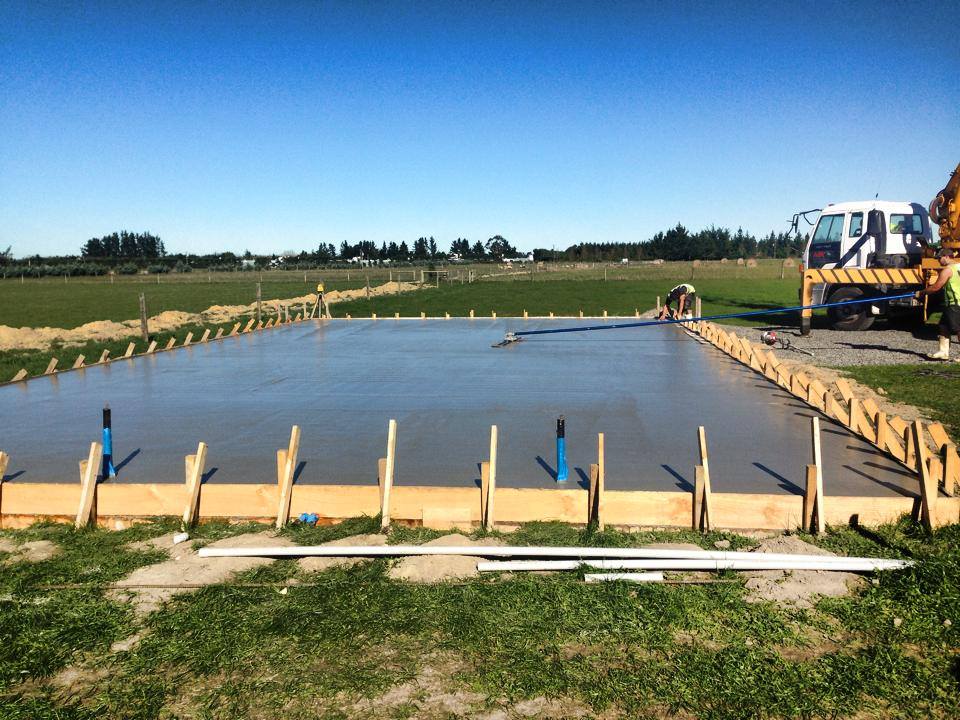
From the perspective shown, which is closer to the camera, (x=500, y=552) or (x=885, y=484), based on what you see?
(x=500, y=552)

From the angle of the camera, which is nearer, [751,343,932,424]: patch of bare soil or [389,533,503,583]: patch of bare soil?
[389,533,503,583]: patch of bare soil

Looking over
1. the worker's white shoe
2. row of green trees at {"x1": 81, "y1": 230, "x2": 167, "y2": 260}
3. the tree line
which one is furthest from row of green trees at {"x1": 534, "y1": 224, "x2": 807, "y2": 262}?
the worker's white shoe

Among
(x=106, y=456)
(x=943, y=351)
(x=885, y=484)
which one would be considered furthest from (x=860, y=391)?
(x=106, y=456)

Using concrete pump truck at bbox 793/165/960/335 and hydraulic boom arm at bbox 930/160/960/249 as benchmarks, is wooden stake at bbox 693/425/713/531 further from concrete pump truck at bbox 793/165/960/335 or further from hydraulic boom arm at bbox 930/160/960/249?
hydraulic boom arm at bbox 930/160/960/249

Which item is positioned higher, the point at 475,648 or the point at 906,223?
the point at 906,223

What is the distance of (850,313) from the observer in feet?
66.8

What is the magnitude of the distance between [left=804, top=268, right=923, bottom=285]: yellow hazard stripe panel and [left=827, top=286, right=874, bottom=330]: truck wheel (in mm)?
1231

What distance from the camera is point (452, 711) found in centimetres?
394

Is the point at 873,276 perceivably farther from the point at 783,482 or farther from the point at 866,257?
the point at 783,482

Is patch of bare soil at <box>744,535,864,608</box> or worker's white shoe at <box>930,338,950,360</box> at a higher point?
worker's white shoe at <box>930,338,950,360</box>

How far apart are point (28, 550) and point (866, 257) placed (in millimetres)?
19265

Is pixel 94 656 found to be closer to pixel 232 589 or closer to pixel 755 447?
pixel 232 589

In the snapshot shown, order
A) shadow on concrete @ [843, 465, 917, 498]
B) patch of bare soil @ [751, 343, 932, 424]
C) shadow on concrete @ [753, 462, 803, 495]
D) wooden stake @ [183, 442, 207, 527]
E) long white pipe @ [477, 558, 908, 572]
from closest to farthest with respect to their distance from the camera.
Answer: long white pipe @ [477, 558, 908, 572]
wooden stake @ [183, 442, 207, 527]
shadow on concrete @ [843, 465, 917, 498]
shadow on concrete @ [753, 462, 803, 495]
patch of bare soil @ [751, 343, 932, 424]

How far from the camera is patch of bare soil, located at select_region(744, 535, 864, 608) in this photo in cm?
514
